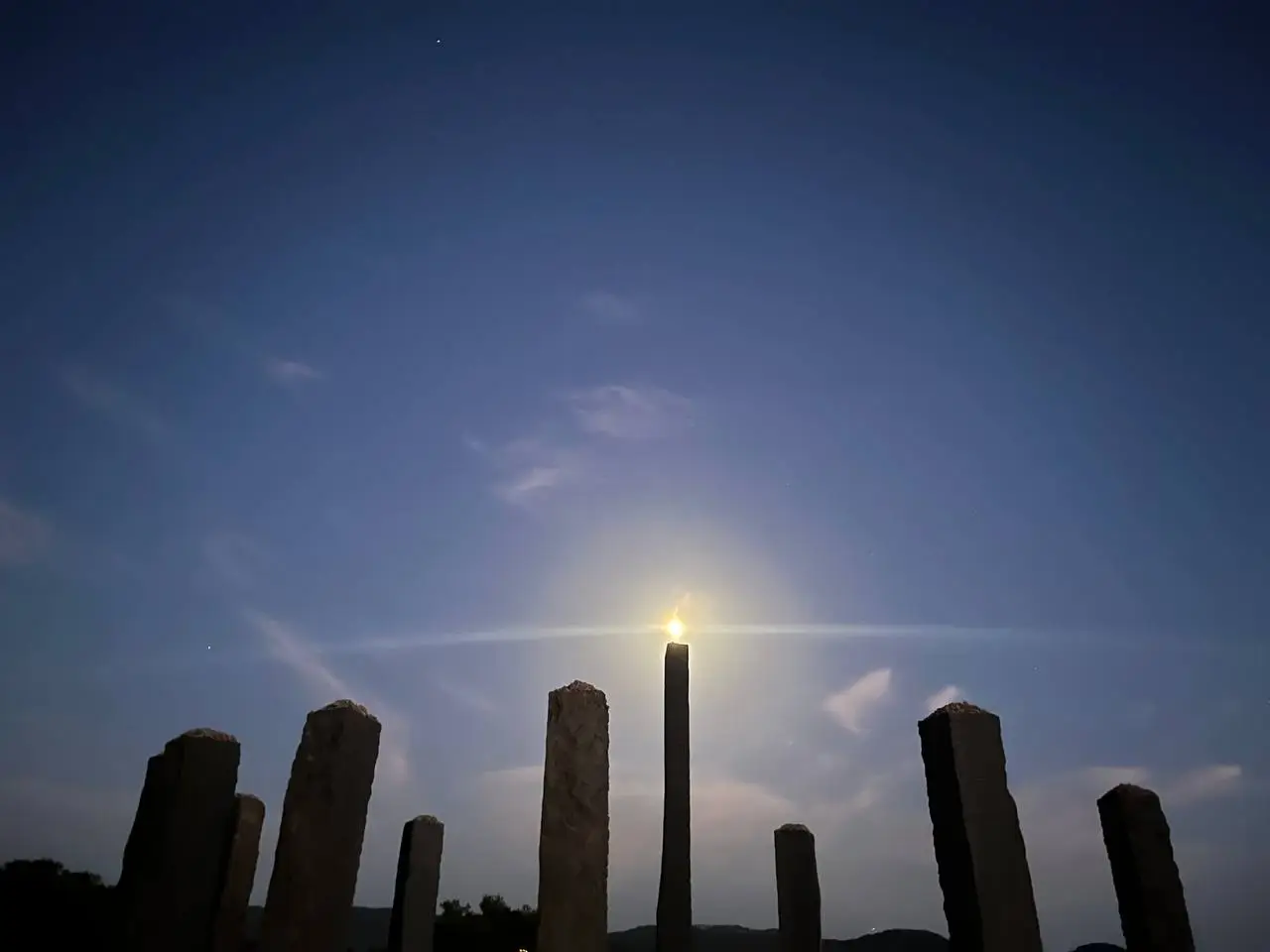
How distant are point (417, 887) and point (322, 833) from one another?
4.43 meters

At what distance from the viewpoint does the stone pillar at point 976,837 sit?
4438mm

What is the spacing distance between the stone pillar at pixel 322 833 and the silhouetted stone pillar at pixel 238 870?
4471 mm

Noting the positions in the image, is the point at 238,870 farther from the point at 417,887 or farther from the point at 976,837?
the point at 976,837

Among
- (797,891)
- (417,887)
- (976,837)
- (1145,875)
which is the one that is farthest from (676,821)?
(976,837)

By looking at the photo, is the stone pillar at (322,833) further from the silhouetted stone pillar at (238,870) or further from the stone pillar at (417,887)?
the silhouetted stone pillar at (238,870)

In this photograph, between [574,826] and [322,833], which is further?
[574,826]

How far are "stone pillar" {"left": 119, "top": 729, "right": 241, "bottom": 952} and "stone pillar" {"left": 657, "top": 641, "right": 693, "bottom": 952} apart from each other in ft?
24.7

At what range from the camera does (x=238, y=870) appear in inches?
330

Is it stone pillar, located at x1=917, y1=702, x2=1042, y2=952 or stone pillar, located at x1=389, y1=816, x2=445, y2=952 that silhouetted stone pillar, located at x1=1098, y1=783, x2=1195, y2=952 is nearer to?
stone pillar, located at x1=917, y1=702, x2=1042, y2=952

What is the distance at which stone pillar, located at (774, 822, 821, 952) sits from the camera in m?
8.62

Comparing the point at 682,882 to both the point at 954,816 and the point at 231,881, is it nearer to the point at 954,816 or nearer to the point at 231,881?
the point at 231,881

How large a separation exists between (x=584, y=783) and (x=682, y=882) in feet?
22.2

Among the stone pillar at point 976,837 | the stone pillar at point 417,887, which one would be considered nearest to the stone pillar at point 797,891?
the stone pillar at point 417,887

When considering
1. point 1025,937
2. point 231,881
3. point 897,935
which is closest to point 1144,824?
point 1025,937
